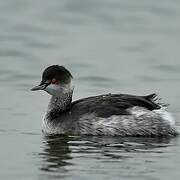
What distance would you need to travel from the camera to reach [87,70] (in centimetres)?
1895

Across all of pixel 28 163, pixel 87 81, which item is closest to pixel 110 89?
pixel 87 81

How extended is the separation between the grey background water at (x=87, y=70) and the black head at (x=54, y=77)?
0.66 metres

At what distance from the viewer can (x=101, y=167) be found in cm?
1095

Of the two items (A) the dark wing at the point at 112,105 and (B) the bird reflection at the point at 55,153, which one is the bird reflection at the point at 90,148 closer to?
(B) the bird reflection at the point at 55,153

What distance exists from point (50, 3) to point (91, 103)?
11.6m

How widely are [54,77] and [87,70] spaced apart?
5.17m

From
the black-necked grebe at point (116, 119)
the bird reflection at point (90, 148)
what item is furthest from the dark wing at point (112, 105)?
the bird reflection at point (90, 148)

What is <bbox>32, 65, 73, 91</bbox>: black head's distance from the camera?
1378cm

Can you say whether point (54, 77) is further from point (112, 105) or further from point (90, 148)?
point (90, 148)

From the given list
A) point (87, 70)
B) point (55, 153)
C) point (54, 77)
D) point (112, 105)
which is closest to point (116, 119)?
point (112, 105)

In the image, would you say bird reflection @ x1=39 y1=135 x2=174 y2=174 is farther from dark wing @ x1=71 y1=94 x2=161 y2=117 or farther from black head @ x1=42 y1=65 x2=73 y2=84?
black head @ x1=42 y1=65 x2=73 y2=84

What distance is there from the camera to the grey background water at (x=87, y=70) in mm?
11164

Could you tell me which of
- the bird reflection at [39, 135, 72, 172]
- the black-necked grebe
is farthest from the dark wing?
the bird reflection at [39, 135, 72, 172]

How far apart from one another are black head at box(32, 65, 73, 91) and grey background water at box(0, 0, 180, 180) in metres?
0.66
